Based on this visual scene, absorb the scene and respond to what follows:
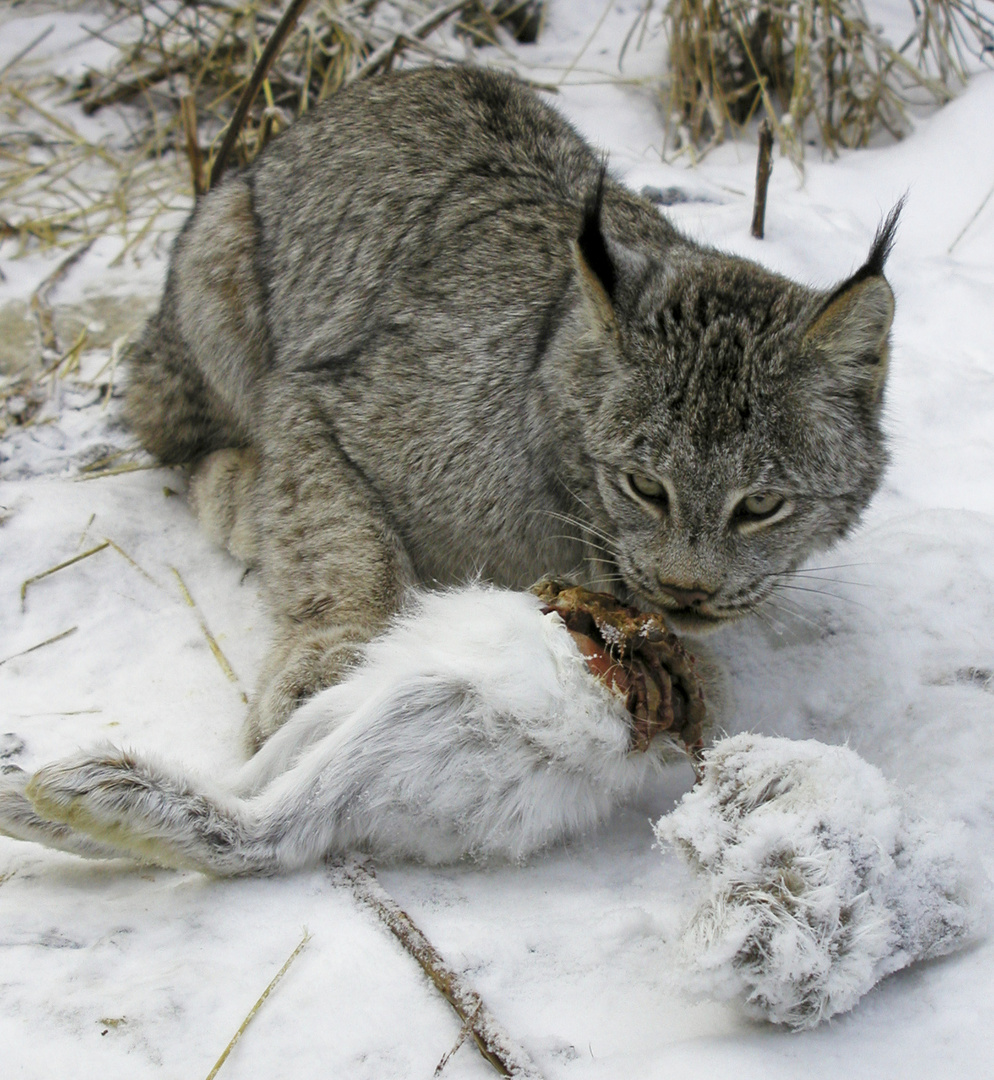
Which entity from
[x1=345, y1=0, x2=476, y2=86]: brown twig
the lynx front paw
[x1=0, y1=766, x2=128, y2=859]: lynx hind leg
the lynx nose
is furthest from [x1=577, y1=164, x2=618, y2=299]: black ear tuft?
[x1=345, y1=0, x2=476, y2=86]: brown twig

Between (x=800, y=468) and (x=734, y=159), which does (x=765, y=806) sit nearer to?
(x=800, y=468)

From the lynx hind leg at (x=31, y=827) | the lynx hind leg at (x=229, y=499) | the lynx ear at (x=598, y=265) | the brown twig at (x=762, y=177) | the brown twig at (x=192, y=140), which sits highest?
the lynx ear at (x=598, y=265)

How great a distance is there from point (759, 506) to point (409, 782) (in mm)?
934

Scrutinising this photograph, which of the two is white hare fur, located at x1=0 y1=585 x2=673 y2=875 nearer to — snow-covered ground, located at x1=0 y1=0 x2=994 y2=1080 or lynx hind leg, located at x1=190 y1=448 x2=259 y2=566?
snow-covered ground, located at x1=0 y1=0 x2=994 y2=1080

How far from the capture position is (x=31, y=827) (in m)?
2.00

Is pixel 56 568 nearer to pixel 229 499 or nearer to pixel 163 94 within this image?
pixel 229 499

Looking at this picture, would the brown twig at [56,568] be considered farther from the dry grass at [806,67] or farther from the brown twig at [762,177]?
the dry grass at [806,67]

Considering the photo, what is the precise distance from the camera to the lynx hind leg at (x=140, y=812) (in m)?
1.91

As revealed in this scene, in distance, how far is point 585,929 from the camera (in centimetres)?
190

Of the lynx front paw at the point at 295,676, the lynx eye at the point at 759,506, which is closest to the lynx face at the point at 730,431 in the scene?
the lynx eye at the point at 759,506

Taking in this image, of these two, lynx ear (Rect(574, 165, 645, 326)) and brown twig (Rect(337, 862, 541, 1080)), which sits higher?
lynx ear (Rect(574, 165, 645, 326))

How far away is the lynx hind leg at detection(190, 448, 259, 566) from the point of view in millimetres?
3180

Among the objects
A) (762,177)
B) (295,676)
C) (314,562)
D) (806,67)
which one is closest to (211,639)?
(314,562)

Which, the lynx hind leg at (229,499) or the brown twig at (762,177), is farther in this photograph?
the brown twig at (762,177)
